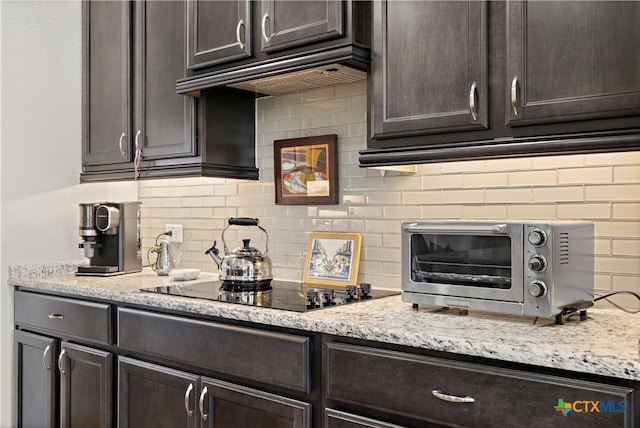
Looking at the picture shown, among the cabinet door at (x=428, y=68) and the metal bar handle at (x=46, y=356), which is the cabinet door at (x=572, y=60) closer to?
the cabinet door at (x=428, y=68)

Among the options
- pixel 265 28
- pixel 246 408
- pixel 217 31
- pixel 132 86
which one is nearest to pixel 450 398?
pixel 246 408

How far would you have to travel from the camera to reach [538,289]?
5.00ft

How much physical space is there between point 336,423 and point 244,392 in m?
0.36

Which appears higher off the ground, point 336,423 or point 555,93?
point 555,93

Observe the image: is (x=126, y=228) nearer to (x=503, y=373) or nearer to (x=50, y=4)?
(x=50, y=4)

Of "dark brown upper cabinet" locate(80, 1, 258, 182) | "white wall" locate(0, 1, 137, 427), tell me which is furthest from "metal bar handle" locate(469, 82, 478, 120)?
"white wall" locate(0, 1, 137, 427)

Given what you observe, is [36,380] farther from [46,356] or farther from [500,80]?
[500,80]

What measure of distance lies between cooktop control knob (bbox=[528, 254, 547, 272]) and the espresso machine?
81.0 inches

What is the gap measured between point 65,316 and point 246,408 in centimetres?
113

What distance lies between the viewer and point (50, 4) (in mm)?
3041

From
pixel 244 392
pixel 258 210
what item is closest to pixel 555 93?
pixel 244 392

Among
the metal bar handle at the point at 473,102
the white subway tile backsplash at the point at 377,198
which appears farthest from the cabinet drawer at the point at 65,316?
the metal bar handle at the point at 473,102

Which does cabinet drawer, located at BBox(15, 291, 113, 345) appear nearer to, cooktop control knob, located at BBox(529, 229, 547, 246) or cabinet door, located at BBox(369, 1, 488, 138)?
cabinet door, located at BBox(369, 1, 488, 138)

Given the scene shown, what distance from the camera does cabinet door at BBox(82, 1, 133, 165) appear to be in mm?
2891
